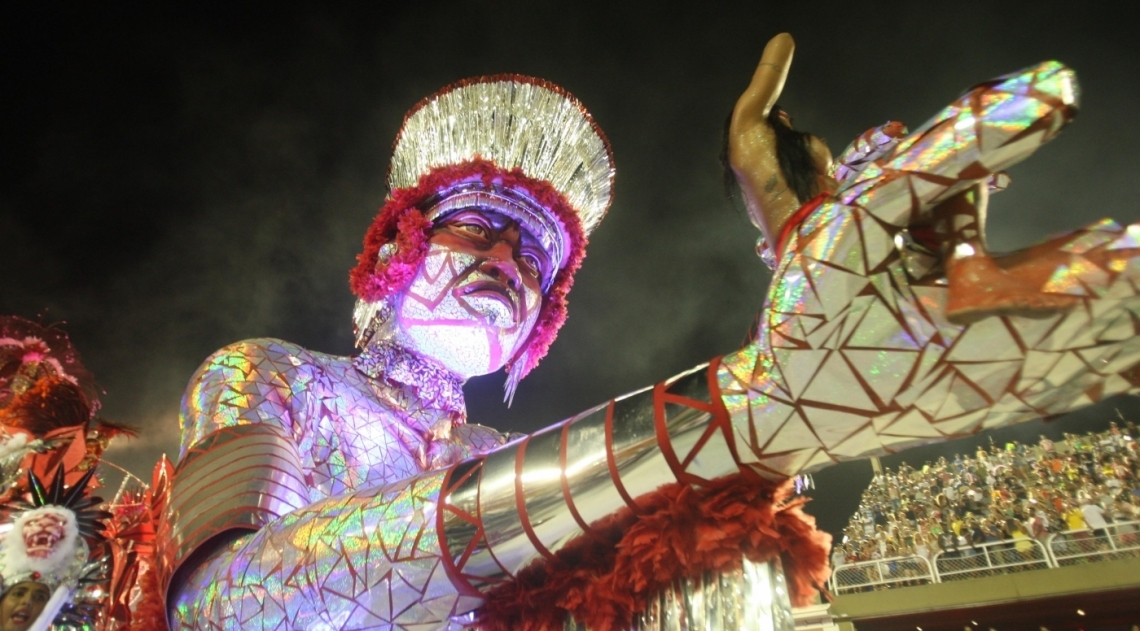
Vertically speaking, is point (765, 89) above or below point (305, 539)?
above

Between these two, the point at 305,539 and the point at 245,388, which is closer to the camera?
the point at 305,539

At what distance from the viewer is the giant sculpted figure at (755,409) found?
2.76 ft

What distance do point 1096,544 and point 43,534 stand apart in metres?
8.07

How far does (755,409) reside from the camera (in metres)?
1.00

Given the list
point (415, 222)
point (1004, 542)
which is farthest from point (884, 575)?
point (415, 222)

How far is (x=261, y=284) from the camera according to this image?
4445mm

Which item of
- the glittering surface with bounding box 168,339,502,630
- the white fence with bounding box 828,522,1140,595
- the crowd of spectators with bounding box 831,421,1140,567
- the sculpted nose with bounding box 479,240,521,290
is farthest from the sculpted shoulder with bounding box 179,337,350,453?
the crowd of spectators with bounding box 831,421,1140,567

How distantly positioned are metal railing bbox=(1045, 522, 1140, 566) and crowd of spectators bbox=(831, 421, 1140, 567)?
116mm

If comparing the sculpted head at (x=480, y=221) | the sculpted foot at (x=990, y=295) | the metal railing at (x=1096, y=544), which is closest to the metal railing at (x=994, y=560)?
the metal railing at (x=1096, y=544)

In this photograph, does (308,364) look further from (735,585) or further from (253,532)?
(735,585)

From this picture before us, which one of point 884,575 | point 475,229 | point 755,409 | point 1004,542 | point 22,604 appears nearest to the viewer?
point 755,409

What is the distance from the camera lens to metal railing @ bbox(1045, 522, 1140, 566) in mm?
6091

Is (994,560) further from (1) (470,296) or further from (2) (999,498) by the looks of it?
(1) (470,296)

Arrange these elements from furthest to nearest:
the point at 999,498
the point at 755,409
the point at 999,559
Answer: the point at 999,498
the point at 999,559
the point at 755,409
